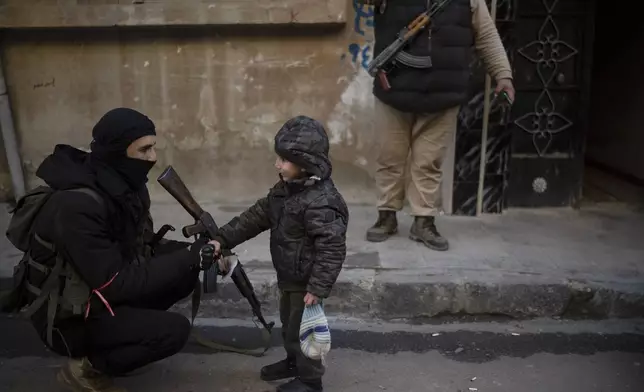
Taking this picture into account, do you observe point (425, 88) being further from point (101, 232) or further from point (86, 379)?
point (86, 379)

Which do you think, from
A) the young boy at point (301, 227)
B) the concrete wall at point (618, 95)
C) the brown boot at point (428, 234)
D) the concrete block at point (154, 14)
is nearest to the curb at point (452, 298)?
the brown boot at point (428, 234)

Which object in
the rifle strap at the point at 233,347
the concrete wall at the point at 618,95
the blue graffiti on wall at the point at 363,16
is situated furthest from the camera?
the concrete wall at the point at 618,95

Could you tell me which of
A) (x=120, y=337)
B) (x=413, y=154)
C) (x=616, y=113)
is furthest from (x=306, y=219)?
(x=616, y=113)

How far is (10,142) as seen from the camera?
5137mm

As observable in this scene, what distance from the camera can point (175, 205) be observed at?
17.2ft

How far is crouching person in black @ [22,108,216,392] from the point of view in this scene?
2740 mm

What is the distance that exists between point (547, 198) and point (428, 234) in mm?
1283

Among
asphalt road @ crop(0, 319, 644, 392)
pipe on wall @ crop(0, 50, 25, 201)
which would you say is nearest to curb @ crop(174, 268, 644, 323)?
asphalt road @ crop(0, 319, 644, 392)

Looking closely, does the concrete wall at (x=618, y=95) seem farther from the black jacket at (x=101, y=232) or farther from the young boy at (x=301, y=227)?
the black jacket at (x=101, y=232)

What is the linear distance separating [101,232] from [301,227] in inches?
31.0

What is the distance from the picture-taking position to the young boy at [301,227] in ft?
9.39

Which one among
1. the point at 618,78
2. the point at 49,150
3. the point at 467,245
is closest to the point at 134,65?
the point at 49,150

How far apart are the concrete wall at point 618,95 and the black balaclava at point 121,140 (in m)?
4.60

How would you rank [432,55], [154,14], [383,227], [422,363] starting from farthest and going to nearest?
[154,14], [383,227], [432,55], [422,363]
